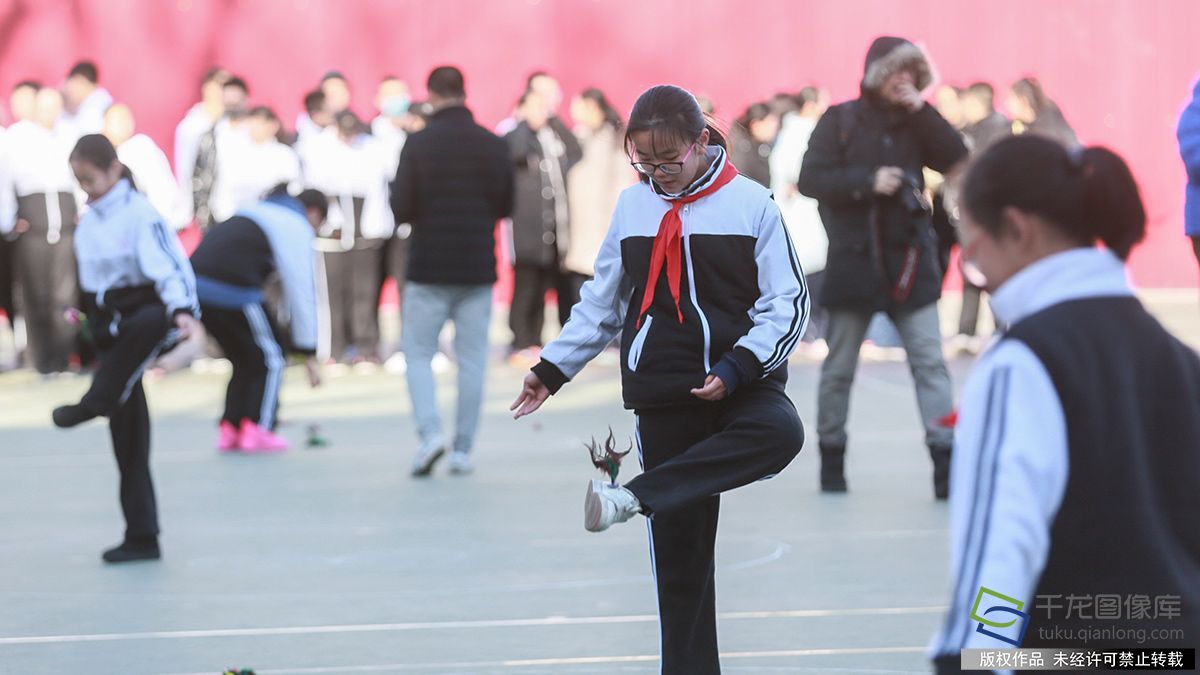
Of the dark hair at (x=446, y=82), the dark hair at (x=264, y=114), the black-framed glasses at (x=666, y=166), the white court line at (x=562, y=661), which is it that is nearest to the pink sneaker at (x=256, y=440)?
the dark hair at (x=446, y=82)

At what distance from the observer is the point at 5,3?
19.0 metres

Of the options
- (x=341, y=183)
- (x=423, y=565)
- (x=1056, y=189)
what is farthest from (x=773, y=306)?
(x=341, y=183)

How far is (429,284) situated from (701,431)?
15.7 feet

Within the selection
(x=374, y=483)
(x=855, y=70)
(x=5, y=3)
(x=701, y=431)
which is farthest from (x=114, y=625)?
(x=855, y=70)

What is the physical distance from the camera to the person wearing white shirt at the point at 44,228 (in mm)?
14234

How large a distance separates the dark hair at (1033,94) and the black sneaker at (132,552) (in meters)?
7.90

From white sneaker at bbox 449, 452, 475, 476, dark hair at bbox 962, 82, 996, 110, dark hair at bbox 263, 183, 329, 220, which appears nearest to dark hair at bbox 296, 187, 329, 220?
dark hair at bbox 263, 183, 329, 220

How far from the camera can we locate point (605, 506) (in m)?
4.48

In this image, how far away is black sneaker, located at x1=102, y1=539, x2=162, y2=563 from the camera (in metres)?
7.40

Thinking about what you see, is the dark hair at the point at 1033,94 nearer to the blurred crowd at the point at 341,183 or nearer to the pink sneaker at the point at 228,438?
the blurred crowd at the point at 341,183

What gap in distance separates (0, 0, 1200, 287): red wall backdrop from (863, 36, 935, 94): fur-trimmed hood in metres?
11.6

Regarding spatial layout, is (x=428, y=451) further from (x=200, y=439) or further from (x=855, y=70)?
(x=855, y=70)

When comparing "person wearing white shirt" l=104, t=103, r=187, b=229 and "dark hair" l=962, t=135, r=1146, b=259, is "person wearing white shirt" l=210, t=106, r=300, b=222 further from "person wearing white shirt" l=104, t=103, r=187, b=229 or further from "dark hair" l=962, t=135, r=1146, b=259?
"dark hair" l=962, t=135, r=1146, b=259

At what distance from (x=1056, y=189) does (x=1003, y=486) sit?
47cm
